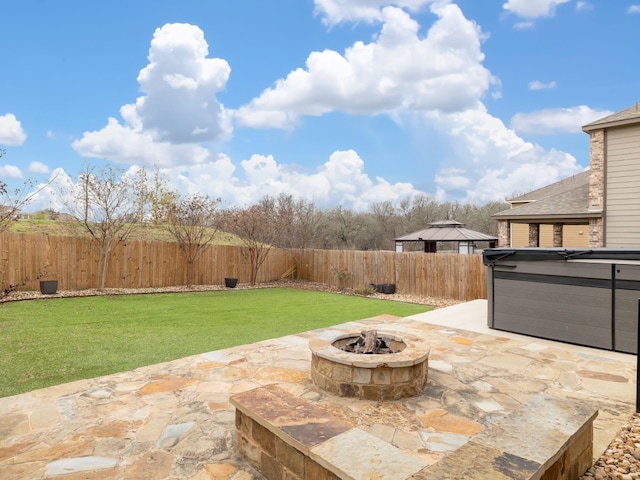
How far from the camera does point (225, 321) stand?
23.5ft

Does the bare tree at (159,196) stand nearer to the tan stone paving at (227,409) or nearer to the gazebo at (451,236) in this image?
the gazebo at (451,236)

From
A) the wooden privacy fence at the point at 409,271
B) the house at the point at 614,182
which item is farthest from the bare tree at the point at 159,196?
the house at the point at 614,182

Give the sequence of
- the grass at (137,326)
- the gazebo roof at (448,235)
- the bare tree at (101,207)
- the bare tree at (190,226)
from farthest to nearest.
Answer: the gazebo roof at (448,235) < the bare tree at (190,226) < the bare tree at (101,207) < the grass at (137,326)

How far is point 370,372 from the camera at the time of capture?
127 inches

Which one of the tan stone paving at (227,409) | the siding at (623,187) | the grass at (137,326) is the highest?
the siding at (623,187)

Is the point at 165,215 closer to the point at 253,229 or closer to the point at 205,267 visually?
the point at 205,267

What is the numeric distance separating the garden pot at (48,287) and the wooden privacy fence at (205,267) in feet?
1.33

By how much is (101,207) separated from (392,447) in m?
11.3

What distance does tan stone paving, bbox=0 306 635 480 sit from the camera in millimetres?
2469

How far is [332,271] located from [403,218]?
1697 cm

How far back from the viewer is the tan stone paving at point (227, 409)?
247 cm

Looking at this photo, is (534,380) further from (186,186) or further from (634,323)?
(186,186)

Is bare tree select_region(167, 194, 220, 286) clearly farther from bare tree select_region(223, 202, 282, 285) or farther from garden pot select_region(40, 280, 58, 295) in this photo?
garden pot select_region(40, 280, 58, 295)

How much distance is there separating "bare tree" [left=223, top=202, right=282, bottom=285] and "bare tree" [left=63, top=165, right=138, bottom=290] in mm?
3587
